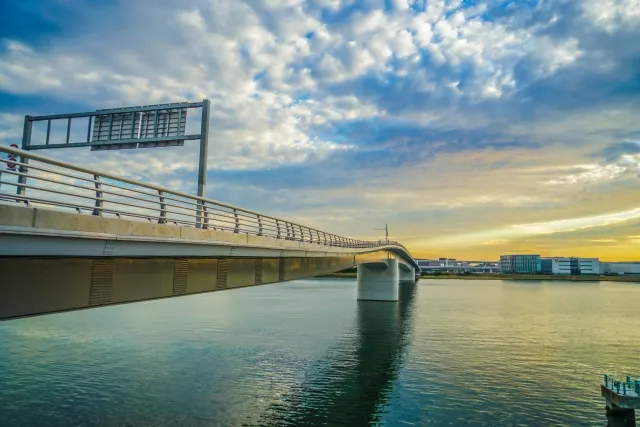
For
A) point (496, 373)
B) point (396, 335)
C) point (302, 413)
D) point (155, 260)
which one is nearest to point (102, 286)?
point (155, 260)

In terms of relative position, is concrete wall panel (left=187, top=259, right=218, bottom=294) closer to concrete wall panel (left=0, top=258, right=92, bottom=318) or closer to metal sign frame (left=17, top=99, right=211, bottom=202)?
concrete wall panel (left=0, top=258, right=92, bottom=318)

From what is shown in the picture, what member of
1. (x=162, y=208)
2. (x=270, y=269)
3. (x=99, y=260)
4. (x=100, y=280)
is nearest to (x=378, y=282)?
(x=270, y=269)

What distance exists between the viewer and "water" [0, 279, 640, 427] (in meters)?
20.7

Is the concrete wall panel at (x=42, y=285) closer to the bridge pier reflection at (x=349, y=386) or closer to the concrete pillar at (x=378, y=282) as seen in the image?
the bridge pier reflection at (x=349, y=386)

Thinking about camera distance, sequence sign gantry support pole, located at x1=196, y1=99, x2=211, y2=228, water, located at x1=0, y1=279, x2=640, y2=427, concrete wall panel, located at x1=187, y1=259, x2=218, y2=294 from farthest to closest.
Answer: sign gantry support pole, located at x1=196, y1=99, x2=211, y2=228 < water, located at x1=0, y1=279, x2=640, y2=427 < concrete wall panel, located at x1=187, y1=259, x2=218, y2=294

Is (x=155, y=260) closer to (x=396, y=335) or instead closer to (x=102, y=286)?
(x=102, y=286)

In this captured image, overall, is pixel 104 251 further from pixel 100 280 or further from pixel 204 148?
pixel 204 148

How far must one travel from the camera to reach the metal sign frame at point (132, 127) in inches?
986

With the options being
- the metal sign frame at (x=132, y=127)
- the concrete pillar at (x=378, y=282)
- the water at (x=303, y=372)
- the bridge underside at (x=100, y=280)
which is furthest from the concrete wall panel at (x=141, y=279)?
the concrete pillar at (x=378, y=282)

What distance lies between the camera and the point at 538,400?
23.2 metres

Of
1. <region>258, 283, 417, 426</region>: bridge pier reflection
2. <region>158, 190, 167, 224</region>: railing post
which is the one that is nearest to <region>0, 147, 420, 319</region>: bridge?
<region>158, 190, 167, 224</region>: railing post

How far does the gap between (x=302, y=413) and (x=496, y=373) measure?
576 inches

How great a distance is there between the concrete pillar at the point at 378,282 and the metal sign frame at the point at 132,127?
217ft

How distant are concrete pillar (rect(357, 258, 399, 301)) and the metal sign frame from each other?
66105mm
